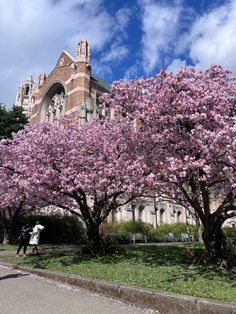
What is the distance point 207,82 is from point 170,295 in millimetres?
7263

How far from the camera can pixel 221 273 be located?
10602 millimetres

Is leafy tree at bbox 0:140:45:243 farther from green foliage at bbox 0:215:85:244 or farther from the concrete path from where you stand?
the concrete path

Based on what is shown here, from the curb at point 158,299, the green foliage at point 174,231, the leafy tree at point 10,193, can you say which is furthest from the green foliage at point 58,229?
the curb at point 158,299

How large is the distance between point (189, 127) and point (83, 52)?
36.2 m

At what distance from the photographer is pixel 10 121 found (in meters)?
40.7

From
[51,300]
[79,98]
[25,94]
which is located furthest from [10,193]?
[25,94]

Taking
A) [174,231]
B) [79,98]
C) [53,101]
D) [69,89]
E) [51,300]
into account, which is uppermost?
[53,101]

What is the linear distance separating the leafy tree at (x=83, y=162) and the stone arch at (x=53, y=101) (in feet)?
100

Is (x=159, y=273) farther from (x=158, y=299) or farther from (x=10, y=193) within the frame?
(x=10, y=193)

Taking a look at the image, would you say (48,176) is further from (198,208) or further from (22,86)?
(22,86)

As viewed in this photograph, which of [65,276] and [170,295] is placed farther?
[65,276]

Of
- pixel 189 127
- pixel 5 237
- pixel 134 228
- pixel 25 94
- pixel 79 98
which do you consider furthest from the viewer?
pixel 25 94

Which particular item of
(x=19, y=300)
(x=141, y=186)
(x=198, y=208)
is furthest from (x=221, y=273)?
(x=19, y=300)

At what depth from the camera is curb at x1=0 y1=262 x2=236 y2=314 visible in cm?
657
